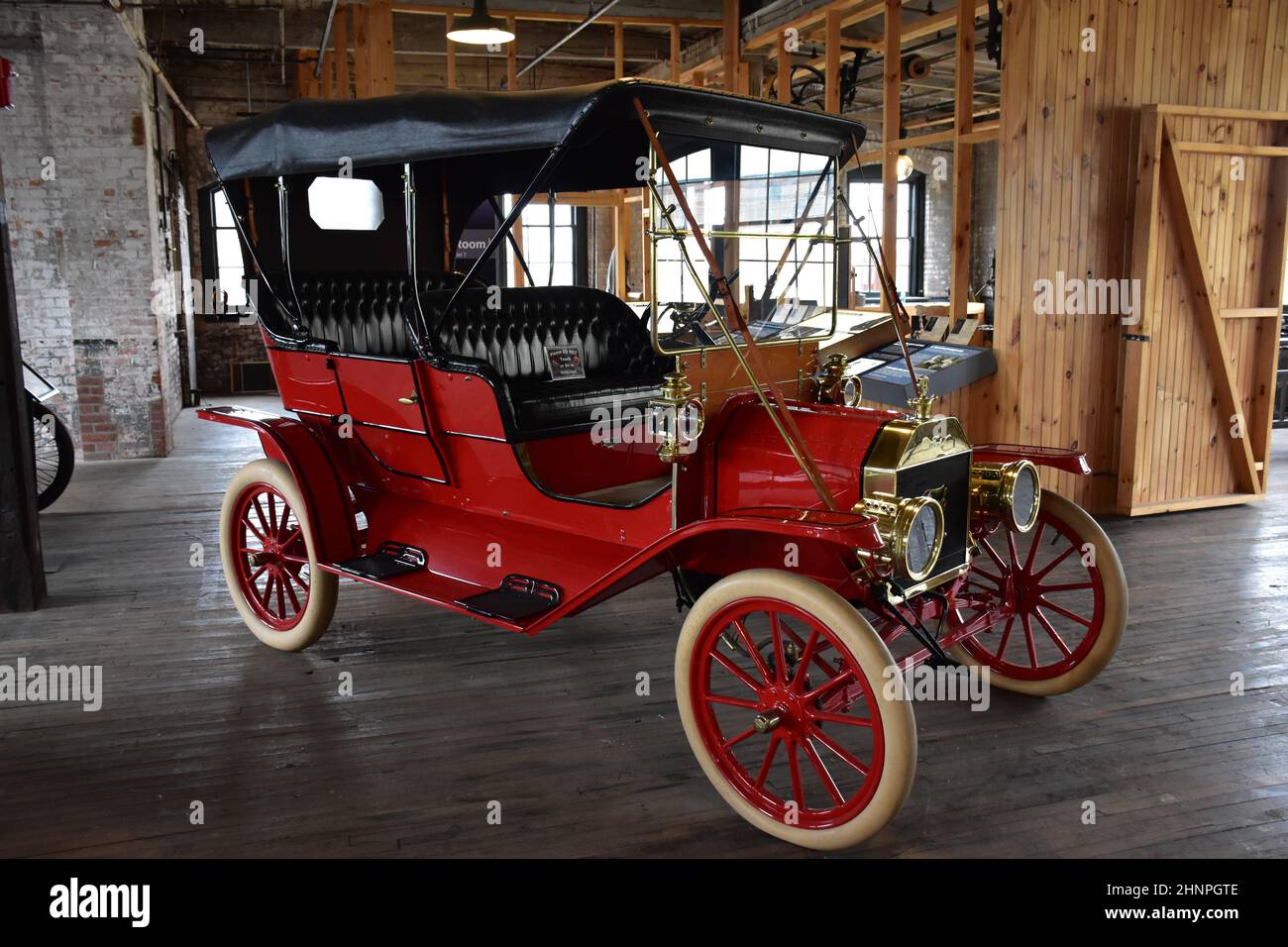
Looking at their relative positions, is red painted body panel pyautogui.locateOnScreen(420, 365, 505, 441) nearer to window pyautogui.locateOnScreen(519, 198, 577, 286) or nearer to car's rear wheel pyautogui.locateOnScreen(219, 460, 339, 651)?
car's rear wheel pyautogui.locateOnScreen(219, 460, 339, 651)

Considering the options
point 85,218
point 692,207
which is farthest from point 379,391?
point 85,218

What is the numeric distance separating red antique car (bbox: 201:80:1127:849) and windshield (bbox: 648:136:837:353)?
11mm

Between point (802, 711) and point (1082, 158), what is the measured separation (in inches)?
186

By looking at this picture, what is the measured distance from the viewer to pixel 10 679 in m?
3.82

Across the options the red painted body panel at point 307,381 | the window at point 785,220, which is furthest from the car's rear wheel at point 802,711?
the red painted body panel at point 307,381

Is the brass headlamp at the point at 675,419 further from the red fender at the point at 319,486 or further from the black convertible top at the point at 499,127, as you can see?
the red fender at the point at 319,486

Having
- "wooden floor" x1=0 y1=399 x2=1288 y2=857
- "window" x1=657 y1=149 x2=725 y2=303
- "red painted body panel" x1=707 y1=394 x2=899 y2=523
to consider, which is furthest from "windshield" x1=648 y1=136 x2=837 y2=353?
"wooden floor" x1=0 y1=399 x2=1288 y2=857

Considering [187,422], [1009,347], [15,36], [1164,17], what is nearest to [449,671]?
[1009,347]

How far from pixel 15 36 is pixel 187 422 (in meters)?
3.86

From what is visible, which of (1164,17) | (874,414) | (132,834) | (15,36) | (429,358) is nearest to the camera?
(132,834)

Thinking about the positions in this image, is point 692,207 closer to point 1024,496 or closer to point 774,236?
point 774,236

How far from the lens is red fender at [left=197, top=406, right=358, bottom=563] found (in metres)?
3.97

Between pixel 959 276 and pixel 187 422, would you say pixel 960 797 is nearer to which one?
pixel 959 276

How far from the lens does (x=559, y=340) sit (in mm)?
4617
